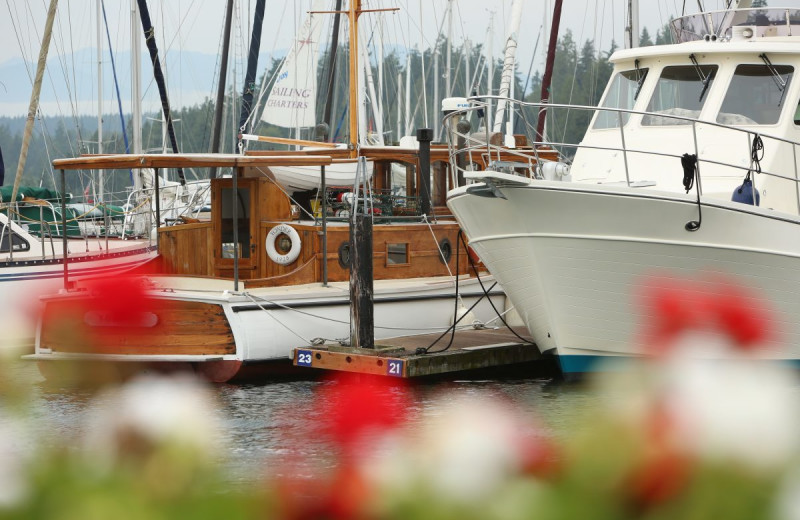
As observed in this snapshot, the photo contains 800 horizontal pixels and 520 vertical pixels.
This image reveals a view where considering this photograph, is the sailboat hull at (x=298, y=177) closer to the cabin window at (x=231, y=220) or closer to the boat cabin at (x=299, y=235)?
the boat cabin at (x=299, y=235)

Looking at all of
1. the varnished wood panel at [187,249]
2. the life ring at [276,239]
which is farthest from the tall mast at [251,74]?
the life ring at [276,239]

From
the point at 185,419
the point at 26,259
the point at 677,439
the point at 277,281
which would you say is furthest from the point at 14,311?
the point at 26,259

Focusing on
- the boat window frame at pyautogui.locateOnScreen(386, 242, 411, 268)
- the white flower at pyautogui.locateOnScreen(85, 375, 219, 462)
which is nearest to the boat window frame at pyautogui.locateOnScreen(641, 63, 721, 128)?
the boat window frame at pyautogui.locateOnScreen(386, 242, 411, 268)

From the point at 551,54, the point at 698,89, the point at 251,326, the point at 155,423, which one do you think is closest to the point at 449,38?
the point at 551,54

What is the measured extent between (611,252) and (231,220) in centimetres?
606

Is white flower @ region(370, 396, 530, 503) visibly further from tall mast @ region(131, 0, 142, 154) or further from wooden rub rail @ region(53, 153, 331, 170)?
tall mast @ region(131, 0, 142, 154)

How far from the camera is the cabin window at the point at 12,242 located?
18.7m

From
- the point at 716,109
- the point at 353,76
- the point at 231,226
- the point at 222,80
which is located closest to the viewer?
the point at 716,109

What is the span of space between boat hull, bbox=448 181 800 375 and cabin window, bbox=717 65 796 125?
2198 mm

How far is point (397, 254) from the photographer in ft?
55.8

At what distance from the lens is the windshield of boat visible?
14.3 metres

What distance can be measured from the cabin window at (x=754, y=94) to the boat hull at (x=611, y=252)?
220cm

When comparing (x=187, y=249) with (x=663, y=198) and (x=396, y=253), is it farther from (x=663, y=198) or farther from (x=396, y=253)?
(x=663, y=198)

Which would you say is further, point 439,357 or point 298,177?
point 298,177
